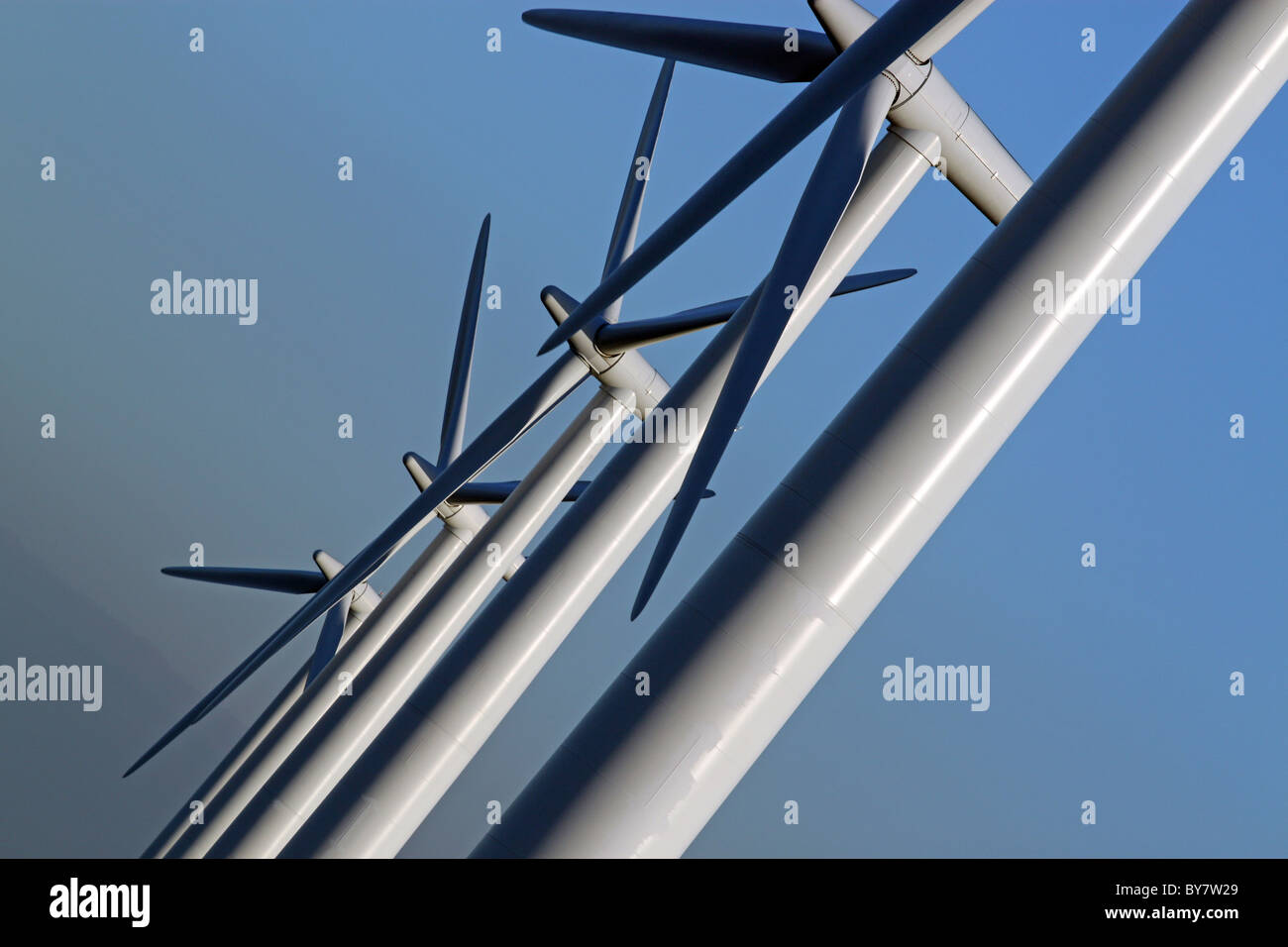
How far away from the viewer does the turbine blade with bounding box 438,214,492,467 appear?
33.1 metres

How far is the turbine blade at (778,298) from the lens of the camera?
8617 millimetres

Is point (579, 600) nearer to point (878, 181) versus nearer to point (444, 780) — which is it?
point (444, 780)

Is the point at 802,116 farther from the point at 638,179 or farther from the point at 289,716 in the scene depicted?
the point at 289,716

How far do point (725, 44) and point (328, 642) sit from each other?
2534cm

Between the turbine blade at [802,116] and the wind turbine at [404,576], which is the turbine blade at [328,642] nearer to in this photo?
the wind turbine at [404,576]

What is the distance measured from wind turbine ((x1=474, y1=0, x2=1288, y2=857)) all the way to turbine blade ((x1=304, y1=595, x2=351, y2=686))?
1061 inches

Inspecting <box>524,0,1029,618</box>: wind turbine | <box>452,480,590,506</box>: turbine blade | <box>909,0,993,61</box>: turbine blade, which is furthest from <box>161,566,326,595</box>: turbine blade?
<box>909,0,993,61</box>: turbine blade

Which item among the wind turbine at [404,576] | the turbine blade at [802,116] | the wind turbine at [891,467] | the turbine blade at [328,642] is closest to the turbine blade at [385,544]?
the wind turbine at [891,467]

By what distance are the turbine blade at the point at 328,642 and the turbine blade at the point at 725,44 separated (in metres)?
23.0

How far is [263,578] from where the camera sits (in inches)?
1645

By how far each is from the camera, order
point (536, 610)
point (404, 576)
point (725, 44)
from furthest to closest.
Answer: point (404, 576)
point (536, 610)
point (725, 44)

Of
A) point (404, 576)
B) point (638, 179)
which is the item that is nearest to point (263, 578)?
point (404, 576)
